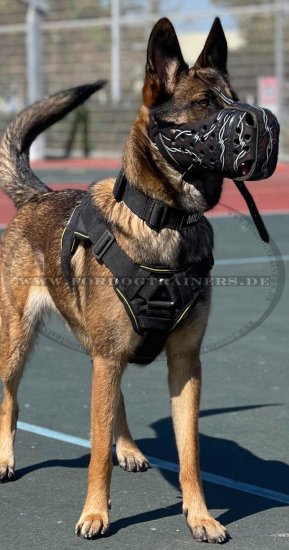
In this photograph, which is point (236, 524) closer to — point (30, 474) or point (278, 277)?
point (30, 474)

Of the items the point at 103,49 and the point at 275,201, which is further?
the point at 103,49

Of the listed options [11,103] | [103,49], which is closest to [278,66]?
[103,49]

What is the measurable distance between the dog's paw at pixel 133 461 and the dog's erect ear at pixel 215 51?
2.00 metres

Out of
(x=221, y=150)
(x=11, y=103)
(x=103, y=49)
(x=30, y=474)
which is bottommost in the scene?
(x=11, y=103)

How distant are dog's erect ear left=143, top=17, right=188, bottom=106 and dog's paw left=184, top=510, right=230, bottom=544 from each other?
68.3 inches

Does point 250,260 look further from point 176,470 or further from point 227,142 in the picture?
point 227,142

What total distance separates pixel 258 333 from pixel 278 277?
5.97 feet

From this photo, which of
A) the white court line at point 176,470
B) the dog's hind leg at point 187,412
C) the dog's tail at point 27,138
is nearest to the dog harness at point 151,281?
the dog's hind leg at point 187,412

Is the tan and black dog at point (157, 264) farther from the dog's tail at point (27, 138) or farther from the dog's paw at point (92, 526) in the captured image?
the dog's tail at point (27, 138)

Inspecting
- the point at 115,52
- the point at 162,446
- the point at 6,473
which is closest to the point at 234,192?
the point at 115,52

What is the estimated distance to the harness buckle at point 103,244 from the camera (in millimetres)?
4203

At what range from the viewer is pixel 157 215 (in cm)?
412

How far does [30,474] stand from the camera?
4969mm

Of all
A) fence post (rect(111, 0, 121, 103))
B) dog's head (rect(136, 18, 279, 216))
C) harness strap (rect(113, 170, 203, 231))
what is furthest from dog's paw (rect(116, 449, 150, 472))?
fence post (rect(111, 0, 121, 103))
